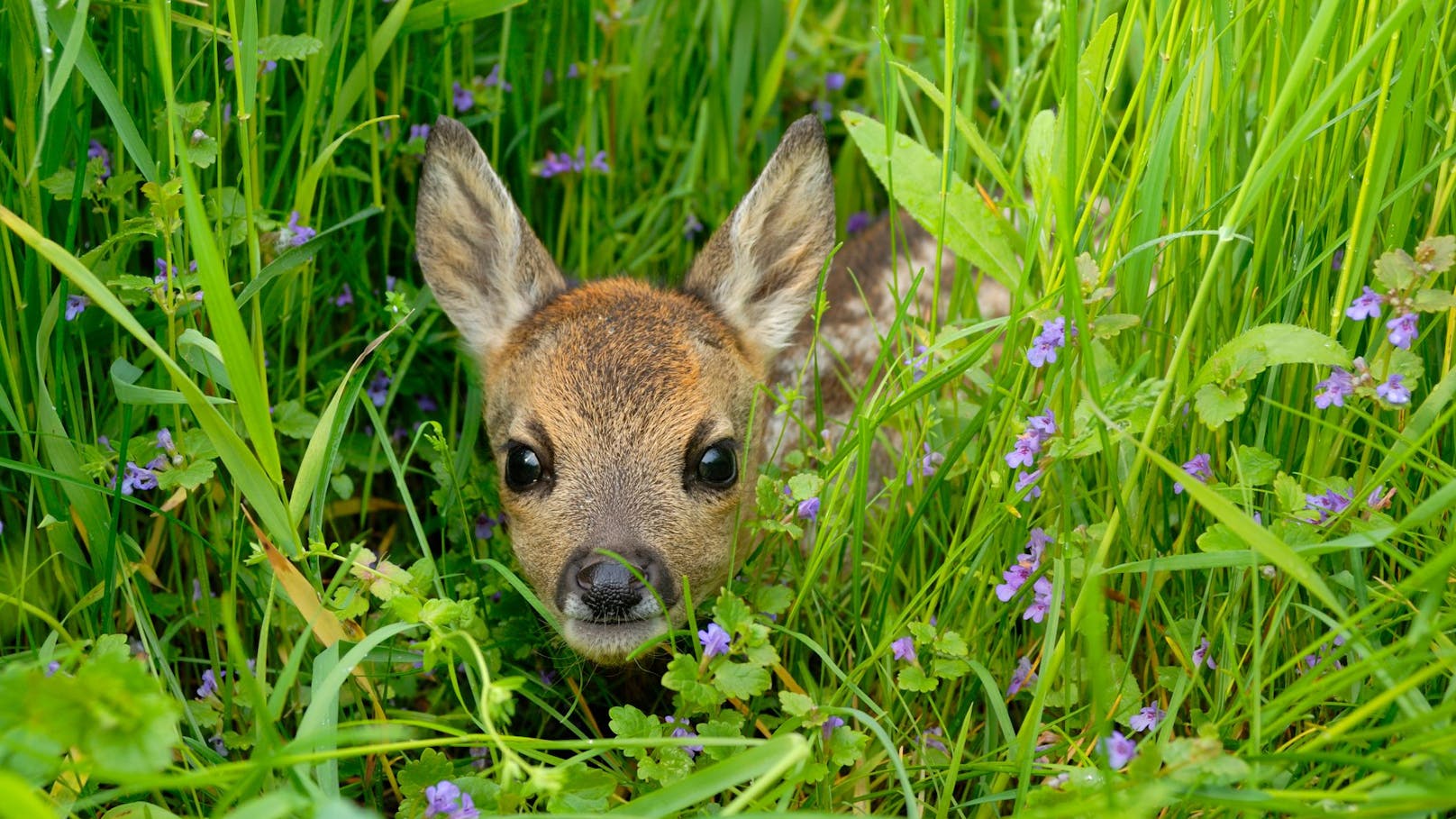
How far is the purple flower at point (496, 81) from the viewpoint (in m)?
4.11

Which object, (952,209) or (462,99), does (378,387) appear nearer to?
(462,99)

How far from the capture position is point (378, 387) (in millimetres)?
4059

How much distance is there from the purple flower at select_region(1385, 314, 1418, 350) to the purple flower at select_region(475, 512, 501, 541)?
2.28 metres

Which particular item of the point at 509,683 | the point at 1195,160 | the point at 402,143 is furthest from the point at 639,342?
the point at 509,683

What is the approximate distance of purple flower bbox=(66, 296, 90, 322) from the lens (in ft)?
9.93

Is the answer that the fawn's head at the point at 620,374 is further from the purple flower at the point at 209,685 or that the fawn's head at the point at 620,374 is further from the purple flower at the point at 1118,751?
the purple flower at the point at 1118,751

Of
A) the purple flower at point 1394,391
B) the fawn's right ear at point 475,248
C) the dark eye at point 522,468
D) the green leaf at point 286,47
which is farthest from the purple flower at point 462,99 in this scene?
the purple flower at point 1394,391

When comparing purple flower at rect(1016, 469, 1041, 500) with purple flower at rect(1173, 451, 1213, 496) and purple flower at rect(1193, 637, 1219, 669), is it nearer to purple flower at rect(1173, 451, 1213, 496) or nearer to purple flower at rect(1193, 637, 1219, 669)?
purple flower at rect(1173, 451, 1213, 496)

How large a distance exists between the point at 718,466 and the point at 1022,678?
3.48 feet

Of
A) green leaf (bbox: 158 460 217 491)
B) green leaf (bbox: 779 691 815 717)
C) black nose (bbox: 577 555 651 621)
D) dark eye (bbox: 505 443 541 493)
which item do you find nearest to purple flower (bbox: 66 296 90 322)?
green leaf (bbox: 158 460 217 491)

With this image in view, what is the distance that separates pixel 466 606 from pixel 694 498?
3.54 feet

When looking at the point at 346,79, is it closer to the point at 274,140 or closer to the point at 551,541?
the point at 274,140

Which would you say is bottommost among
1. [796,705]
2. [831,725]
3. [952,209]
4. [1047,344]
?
[831,725]

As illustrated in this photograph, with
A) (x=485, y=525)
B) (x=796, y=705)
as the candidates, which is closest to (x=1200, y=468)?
(x=796, y=705)
